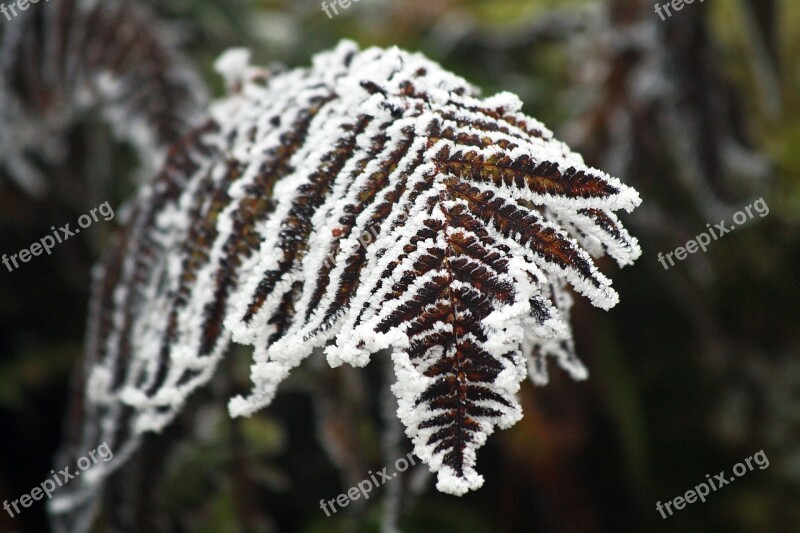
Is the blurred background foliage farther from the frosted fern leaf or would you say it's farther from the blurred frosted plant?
the frosted fern leaf

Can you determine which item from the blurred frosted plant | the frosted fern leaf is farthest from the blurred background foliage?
the frosted fern leaf

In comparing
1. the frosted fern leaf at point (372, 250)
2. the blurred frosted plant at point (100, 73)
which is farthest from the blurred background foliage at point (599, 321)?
the frosted fern leaf at point (372, 250)

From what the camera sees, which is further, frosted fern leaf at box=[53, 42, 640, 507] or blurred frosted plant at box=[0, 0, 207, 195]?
blurred frosted plant at box=[0, 0, 207, 195]

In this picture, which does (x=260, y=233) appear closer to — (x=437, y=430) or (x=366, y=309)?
(x=366, y=309)

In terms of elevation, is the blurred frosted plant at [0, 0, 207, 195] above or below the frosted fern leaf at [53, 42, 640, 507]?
above

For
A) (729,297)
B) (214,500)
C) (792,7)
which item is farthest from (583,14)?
(214,500)

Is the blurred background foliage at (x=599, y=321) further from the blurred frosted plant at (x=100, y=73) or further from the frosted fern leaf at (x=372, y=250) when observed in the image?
the frosted fern leaf at (x=372, y=250)
